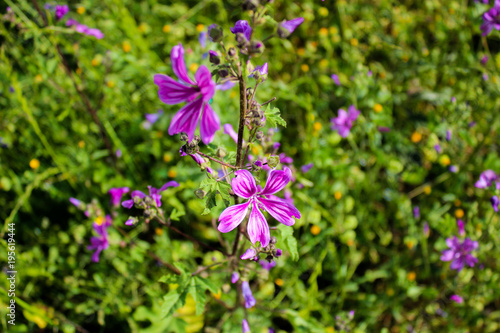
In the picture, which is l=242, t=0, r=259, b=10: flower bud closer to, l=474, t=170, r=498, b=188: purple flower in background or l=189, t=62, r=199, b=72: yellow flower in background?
l=189, t=62, r=199, b=72: yellow flower in background

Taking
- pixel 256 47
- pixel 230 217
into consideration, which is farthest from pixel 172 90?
pixel 230 217

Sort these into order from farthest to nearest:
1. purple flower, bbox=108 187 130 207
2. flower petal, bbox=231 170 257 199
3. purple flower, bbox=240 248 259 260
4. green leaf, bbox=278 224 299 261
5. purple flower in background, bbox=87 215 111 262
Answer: purple flower in background, bbox=87 215 111 262 → purple flower, bbox=108 187 130 207 → green leaf, bbox=278 224 299 261 → purple flower, bbox=240 248 259 260 → flower petal, bbox=231 170 257 199

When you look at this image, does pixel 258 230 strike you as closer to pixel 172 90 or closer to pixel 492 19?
pixel 172 90

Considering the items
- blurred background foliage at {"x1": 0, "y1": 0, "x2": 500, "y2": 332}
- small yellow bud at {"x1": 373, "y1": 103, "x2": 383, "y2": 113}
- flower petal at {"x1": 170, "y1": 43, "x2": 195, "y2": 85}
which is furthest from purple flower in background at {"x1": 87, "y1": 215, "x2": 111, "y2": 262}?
small yellow bud at {"x1": 373, "y1": 103, "x2": 383, "y2": 113}

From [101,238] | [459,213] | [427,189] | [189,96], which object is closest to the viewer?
[189,96]

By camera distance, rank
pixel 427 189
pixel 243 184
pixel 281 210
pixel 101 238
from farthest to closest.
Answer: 1. pixel 427 189
2. pixel 101 238
3. pixel 281 210
4. pixel 243 184

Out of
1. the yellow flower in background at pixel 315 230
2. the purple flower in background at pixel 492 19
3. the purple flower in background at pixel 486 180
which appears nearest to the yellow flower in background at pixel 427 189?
the purple flower in background at pixel 486 180

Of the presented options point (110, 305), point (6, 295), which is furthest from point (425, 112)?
point (6, 295)
